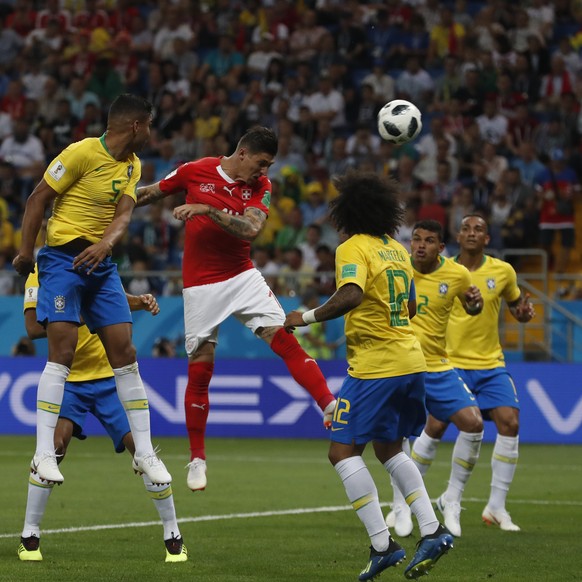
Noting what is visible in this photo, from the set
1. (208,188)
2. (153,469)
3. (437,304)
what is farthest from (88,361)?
(437,304)

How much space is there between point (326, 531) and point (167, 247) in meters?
12.2

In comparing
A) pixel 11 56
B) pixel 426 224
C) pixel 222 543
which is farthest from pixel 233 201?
pixel 11 56

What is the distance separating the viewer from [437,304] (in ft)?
36.3

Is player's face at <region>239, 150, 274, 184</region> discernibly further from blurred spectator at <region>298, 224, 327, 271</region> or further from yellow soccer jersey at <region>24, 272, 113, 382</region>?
blurred spectator at <region>298, 224, 327, 271</region>

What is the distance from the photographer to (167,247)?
2236 centimetres

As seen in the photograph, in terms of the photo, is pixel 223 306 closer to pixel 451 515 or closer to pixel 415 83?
pixel 451 515

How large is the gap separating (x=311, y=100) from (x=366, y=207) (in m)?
16.4

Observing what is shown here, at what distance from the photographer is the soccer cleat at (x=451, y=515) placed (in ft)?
35.0

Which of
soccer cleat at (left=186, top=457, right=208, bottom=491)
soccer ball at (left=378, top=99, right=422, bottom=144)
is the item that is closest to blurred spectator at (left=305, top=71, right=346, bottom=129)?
soccer ball at (left=378, top=99, right=422, bottom=144)

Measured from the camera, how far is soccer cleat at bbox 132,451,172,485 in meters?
8.85

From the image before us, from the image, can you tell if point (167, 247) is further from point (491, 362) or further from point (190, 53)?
point (491, 362)

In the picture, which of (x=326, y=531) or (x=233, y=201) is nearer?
(x=233, y=201)

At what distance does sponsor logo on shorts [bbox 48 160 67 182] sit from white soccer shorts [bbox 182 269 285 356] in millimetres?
1775

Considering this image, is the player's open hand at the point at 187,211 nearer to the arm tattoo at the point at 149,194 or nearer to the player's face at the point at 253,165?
the arm tattoo at the point at 149,194
